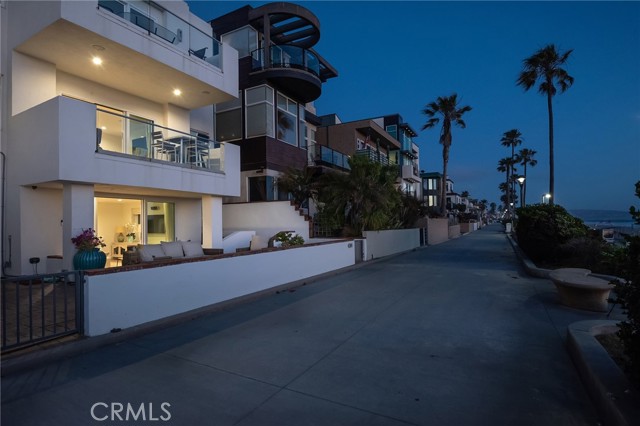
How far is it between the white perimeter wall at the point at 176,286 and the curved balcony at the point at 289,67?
10.1m

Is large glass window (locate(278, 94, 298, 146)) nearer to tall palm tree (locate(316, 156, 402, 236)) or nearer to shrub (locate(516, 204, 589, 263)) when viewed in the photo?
tall palm tree (locate(316, 156, 402, 236))

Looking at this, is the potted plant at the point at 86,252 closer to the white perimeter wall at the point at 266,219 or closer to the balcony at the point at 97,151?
the balcony at the point at 97,151

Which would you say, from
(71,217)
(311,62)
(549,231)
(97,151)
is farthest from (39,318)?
(311,62)

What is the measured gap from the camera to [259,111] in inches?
667

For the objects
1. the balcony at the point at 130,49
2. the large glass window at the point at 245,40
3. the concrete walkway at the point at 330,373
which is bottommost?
the concrete walkway at the point at 330,373

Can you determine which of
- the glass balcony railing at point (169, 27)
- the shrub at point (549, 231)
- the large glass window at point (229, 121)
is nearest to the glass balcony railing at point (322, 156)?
the large glass window at point (229, 121)

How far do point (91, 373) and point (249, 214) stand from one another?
11840 mm

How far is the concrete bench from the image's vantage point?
6961 mm

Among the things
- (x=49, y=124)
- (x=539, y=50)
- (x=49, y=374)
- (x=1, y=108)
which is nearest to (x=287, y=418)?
(x=49, y=374)

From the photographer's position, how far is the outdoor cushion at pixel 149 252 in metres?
9.34

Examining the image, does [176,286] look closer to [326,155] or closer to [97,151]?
[97,151]

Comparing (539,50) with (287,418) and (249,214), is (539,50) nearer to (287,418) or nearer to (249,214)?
(249,214)

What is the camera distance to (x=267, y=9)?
17.0 meters

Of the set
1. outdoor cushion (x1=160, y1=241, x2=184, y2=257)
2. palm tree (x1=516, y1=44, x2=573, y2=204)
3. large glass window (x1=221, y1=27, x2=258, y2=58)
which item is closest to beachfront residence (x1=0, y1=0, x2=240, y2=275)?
outdoor cushion (x1=160, y1=241, x2=184, y2=257)
